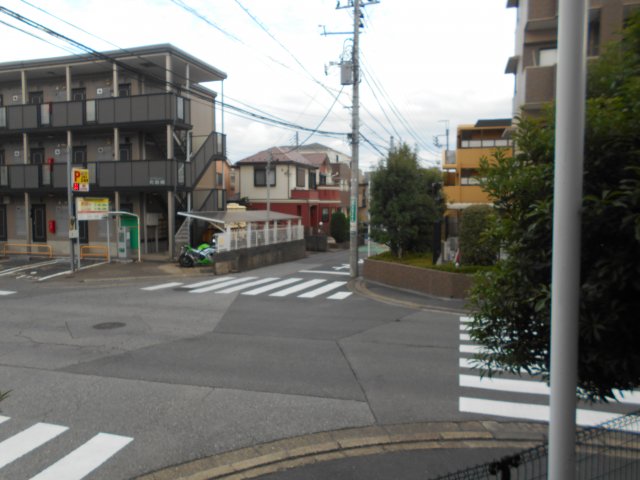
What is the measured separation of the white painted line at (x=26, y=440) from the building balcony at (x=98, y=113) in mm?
20191

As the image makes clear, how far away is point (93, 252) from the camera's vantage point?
27328mm

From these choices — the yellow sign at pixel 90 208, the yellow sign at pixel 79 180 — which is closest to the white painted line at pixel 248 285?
the yellow sign at pixel 90 208

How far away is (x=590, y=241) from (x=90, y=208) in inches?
913

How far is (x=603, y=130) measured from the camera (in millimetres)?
3004

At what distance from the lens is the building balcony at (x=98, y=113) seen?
2455cm

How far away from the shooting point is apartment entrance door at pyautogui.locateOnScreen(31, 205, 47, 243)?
28.8m

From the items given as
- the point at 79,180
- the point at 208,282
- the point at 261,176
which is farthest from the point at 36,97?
the point at 208,282

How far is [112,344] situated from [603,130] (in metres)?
10.0

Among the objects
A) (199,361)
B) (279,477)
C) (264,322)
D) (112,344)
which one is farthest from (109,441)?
(264,322)

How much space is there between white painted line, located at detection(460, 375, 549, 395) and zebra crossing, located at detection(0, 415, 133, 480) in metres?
5.15

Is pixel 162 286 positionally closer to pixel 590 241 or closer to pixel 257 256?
pixel 257 256

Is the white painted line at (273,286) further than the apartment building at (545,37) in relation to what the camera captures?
Yes

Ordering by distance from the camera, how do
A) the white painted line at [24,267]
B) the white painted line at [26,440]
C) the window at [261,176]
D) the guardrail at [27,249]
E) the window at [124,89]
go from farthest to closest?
the window at [261,176], the guardrail at [27,249], the window at [124,89], the white painted line at [24,267], the white painted line at [26,440]

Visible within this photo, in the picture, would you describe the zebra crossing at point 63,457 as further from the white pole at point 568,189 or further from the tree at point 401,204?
Answer: the tree at point 401,204
